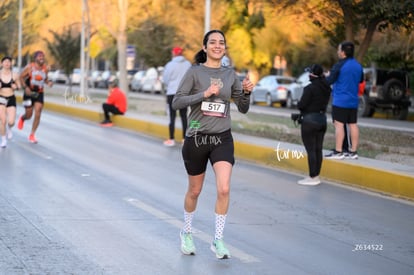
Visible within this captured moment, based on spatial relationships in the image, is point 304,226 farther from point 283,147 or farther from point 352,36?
point 352,36

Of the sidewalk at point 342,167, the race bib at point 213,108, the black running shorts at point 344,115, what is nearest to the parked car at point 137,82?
→ the sidewalk at point 342,167

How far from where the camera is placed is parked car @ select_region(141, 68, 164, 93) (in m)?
54.4

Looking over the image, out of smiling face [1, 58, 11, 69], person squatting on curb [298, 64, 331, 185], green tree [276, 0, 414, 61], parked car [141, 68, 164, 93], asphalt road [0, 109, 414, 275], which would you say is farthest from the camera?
parked car [141, 68, 164, 93]

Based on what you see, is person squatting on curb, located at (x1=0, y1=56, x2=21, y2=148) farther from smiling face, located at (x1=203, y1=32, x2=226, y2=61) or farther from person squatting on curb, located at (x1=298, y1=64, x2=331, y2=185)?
smiling face, located at (x1=203, y1=32, x2=226, y2=61)

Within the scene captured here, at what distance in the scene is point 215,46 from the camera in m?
7.11

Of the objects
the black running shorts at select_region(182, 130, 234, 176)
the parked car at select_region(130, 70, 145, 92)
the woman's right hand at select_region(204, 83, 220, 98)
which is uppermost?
the woman's right hand at select_region(204, 83, 220, 98)

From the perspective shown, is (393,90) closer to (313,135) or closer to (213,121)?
(313,135)

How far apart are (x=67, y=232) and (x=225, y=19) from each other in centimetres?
4061

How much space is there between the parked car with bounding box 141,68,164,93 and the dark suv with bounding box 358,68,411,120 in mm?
24540

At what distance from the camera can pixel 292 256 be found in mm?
7469

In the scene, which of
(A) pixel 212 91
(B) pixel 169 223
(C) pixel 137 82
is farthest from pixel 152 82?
(A) pixel 212 91

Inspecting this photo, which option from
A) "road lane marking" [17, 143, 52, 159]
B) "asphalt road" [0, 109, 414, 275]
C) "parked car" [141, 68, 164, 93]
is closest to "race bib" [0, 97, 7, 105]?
"road lane marking" [17, 143, 52, 159]

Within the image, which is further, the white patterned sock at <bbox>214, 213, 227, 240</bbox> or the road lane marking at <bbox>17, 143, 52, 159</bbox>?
the road lane marking at <bbox>17, 143, 52, 159</bbox>

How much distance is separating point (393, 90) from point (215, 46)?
2437cm
